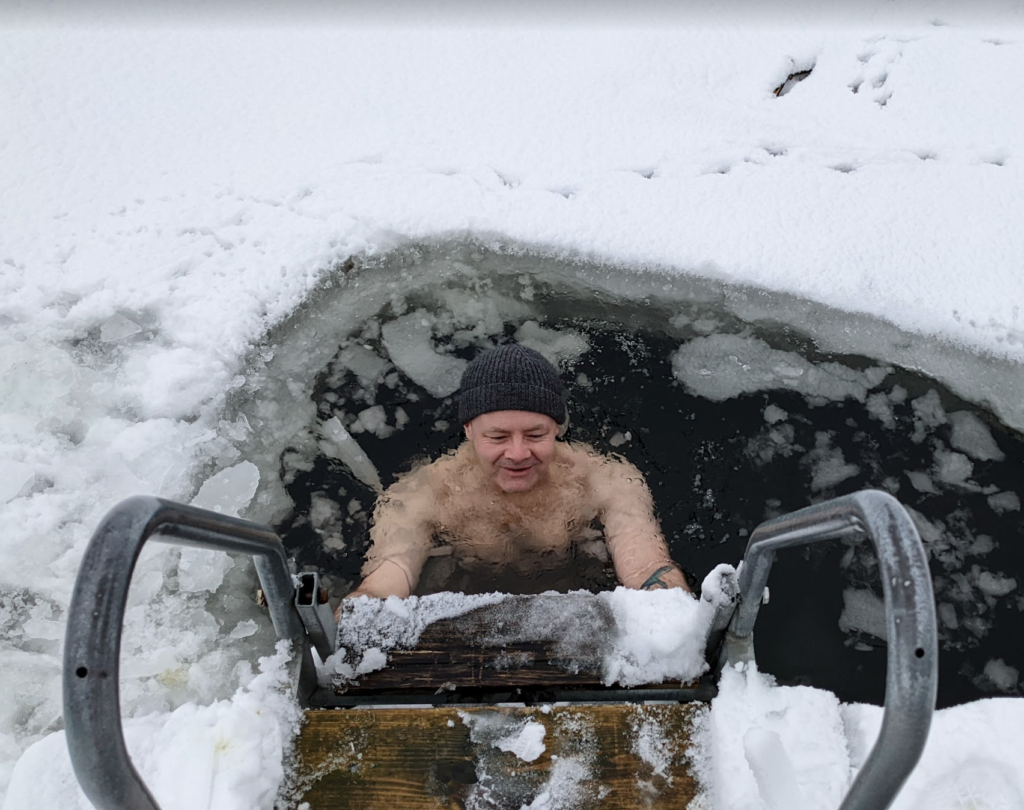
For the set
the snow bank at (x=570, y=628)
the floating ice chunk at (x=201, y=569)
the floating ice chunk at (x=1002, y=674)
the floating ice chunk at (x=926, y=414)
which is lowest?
the floating ice chunk at (x=1002, y=674)

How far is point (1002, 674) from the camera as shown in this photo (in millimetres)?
3062

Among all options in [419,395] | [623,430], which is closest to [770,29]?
[623,430]

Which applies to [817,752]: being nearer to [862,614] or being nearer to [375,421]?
[862,614]

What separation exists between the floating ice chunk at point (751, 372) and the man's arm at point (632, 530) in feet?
2.42

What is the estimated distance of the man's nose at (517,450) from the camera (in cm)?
314

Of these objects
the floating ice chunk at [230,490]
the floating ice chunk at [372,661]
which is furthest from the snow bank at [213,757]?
the floating ice chunk at [230,490]

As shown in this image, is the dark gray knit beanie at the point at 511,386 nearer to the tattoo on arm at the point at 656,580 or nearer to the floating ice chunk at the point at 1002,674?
the tattoo on arm at the point at 656,580

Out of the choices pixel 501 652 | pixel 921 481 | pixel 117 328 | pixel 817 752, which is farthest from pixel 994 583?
pixel 117 328

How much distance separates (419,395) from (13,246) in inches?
94.2

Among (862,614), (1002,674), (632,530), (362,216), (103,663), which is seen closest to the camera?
(103,663)

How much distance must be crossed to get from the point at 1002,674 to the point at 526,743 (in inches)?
89.1

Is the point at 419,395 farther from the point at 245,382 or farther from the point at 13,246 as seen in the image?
the point at 13,246

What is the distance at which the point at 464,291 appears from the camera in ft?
14.2

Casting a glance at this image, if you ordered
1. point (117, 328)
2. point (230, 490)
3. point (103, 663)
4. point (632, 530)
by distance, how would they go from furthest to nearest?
point (117, 328) → point (230, 490) → point (632, 530) → point (103, 663)
